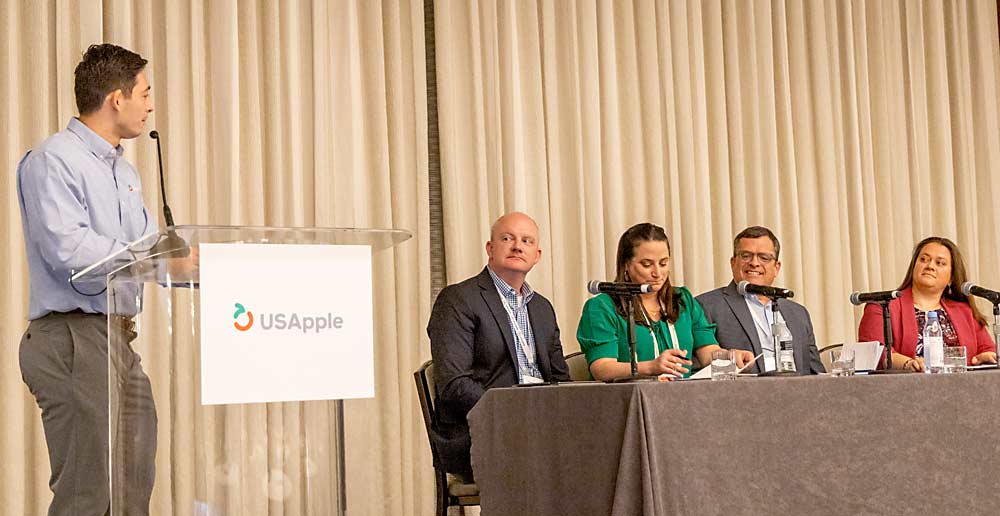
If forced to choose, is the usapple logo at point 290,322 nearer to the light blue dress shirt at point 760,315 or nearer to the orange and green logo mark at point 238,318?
the orange and green logo mark at point 238,318

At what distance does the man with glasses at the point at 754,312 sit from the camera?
457 centimetres

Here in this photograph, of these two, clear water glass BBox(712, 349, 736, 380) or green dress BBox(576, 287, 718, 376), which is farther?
green dress BBox(576, 287, 718, 376)

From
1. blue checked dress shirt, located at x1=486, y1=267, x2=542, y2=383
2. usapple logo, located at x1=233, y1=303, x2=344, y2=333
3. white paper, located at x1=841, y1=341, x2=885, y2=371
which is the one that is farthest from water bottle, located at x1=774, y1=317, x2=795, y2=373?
usapple logo, located at x1=233, y1=303, x2=344, y2=333

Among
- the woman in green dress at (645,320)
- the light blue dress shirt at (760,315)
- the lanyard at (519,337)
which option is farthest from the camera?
the light blue dress shirt at (760,315)

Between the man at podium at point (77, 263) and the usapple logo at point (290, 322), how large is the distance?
2.27ft

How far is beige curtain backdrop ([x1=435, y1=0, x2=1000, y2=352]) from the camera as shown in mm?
5168

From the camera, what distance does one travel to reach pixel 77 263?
8.82ft

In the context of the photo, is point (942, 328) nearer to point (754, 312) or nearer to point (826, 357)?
point (826, 357)

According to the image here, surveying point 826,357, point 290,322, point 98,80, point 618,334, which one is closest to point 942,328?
point 826,357

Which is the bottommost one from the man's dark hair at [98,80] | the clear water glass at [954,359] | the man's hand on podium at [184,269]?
the clear water glass at [954,359]

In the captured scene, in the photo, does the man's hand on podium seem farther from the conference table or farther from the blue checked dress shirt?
the blue checked dress shirt

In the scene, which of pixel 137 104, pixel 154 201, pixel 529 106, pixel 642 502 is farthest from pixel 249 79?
pixel 642 502

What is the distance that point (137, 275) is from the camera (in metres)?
2.26

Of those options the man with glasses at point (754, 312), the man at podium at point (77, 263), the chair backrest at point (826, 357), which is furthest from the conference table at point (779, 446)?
the chair backrest at point (826, 357)
